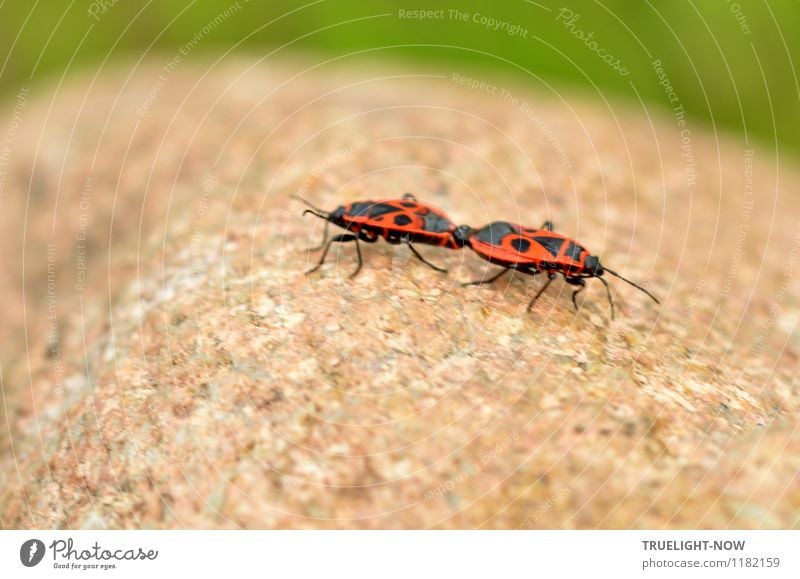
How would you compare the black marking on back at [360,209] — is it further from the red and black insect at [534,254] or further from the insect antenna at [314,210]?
the red and black insect at [534,254]

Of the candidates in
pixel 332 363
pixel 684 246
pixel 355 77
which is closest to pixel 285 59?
pixel 355 77

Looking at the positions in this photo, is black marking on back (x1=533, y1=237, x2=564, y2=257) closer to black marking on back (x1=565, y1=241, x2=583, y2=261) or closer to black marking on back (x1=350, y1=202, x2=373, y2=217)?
black marking on back (x1=565, y1=241, x2=583, y2=261)

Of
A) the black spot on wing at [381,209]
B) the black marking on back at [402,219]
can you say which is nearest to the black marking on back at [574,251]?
the black marking on back at [402,219]

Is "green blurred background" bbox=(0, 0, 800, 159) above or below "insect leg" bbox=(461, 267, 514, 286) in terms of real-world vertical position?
above

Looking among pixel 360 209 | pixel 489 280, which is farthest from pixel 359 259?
pixel 489 280

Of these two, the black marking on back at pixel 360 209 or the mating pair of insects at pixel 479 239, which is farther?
the black marking on back at pixel 360 209

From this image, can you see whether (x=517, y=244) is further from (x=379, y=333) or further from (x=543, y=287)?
(x=379, y=333)

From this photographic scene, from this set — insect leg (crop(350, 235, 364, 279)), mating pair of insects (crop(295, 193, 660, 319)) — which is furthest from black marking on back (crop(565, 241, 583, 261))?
insect leg (crop(350, 235, 364, 279))
